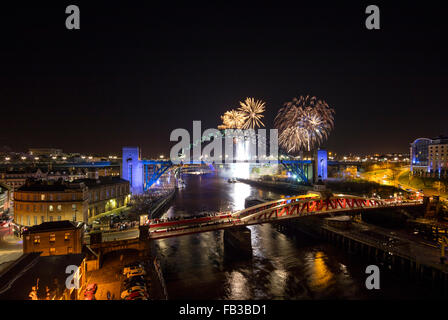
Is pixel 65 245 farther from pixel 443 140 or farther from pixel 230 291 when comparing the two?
pixel 443 140

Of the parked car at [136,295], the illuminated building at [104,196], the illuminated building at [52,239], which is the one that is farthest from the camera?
the illuminated building at [104,196]

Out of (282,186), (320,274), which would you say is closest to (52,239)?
→ (320,274)

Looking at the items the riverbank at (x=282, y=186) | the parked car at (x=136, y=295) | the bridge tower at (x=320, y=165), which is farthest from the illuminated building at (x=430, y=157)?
the parked car at (x=136, y=295)

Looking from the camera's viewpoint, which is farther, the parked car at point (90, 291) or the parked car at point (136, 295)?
the parked car at point (90, 291)

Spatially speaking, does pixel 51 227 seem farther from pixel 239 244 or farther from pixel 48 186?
pixel 239 244

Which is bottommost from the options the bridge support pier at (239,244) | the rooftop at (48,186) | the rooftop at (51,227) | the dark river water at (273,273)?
the dark river water at (273,273)

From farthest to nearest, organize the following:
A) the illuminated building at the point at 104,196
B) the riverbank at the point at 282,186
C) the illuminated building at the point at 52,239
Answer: the riverbank at the point at 282,186 → the illuminated building at the point at 104,196 → the illuminated building at the point at 52,239

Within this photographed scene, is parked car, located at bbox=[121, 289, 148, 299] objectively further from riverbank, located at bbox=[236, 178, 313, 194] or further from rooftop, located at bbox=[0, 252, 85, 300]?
riverbank, located at bbox=[236, 178, 313, 194]

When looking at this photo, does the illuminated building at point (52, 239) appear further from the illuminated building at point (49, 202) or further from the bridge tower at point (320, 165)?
the bridge tower at point (320, 165)
